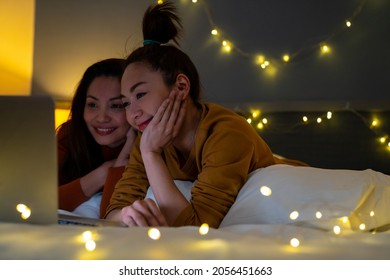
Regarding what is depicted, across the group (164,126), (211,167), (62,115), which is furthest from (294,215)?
(62,115)

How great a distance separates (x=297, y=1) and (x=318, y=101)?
1.53 ft

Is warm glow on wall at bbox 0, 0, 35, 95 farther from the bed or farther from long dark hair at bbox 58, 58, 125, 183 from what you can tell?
the bed

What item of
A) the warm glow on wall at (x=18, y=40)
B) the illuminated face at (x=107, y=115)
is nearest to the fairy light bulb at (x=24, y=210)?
the illuminated face at (x=107, y=115)

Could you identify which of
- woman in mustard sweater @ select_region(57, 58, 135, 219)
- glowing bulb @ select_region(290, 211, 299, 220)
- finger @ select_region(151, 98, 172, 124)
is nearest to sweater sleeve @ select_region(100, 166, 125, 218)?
woman in mustard sweater @ select_region(57, 58, 135, 219)

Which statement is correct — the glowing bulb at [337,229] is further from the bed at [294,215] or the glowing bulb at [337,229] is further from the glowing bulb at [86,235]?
the glowing bulb at [86,235]

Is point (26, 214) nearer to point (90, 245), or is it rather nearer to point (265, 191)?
point (90, 245)

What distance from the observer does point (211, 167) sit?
110 centimetres

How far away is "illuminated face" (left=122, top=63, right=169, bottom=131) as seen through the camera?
4.13ft

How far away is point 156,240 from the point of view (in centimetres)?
60

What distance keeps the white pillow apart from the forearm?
0.11 meters

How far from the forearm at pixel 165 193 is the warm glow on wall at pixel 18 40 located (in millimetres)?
1481

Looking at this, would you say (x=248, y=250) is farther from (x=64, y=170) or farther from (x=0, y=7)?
(x=0, y=7)

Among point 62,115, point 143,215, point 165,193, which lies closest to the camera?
point 143,215

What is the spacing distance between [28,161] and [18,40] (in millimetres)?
1934
